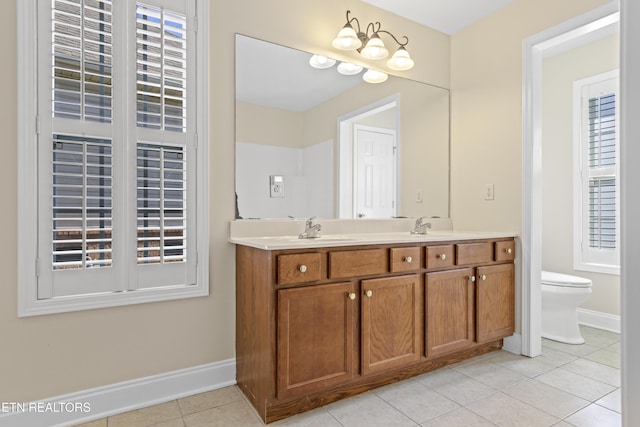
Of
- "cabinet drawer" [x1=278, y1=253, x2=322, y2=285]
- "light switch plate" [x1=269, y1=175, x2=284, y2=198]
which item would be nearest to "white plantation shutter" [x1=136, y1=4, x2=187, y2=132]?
"light switch plate" [x1=269, y1=175, x2=284, y2=198]

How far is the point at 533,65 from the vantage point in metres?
2.52

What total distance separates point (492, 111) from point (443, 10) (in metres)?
0.84

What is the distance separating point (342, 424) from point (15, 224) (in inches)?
68.3

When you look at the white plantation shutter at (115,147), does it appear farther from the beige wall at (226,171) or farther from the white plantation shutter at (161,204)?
the beige wall at (226,171)

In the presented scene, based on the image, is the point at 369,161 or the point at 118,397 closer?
the point at 118,397

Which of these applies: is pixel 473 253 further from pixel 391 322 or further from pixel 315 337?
pixel 315 337

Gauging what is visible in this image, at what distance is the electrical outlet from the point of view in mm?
2775

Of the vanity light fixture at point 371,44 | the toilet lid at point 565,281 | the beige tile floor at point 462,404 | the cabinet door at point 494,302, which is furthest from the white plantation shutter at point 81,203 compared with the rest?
the toilet lid at point 565,281

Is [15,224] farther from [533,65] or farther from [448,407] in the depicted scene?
[533,65]

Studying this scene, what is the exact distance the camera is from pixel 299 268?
68.8 inches

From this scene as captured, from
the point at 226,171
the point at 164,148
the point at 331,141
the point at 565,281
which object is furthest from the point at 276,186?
the point at 565,281

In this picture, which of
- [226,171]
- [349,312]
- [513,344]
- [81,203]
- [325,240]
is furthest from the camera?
Answer: [513,344]

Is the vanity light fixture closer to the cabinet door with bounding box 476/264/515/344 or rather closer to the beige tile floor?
the cabinet door with bounding box 476/264/515/344

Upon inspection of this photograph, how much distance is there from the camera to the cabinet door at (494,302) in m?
2.42
